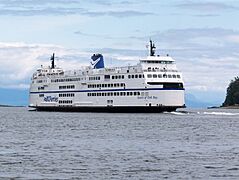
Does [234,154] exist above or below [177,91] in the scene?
below

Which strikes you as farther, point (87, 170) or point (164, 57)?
point (164, 57)

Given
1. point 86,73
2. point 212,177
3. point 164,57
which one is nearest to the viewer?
point 212,177

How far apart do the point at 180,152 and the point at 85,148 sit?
6.78m

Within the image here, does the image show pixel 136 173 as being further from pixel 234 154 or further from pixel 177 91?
pixel 177 91

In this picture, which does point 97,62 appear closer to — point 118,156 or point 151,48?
point 151,48

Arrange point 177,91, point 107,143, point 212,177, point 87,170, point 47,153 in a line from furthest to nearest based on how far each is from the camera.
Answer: point 177,91 → point 107,143 → point 47,153 → point 87,170 → point 212,177

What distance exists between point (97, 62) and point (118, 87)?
56.6ft

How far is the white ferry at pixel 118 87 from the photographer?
346ft

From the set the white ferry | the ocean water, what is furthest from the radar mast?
the ocean water

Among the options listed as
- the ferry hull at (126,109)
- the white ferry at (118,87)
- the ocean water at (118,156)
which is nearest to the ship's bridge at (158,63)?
the white ferry at (118,87)

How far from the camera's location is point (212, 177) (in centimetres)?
3106

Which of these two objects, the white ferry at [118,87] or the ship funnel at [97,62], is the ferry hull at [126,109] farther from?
the ship funnel at [97,62]

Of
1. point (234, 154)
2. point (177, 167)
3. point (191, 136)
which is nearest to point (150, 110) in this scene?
point (191, 136)

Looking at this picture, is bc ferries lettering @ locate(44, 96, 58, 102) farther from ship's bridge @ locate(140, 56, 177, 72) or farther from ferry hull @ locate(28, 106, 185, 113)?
ship's bridge @ locate(140, 56, 177, 72)
